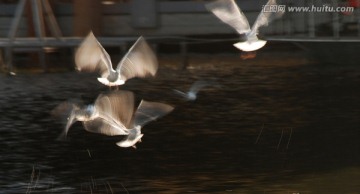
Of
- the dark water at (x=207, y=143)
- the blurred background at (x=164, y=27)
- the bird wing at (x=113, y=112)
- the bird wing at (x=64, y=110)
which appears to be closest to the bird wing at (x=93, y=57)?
the bird wing at (x=113, y=112)

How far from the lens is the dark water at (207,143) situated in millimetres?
7684

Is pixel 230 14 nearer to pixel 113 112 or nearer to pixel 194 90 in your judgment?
pixel 113 112

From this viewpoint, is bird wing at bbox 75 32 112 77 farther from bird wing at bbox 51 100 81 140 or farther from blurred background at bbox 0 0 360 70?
blurred background at bbox 0 0 360 70

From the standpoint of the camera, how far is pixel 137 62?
9.69 meters

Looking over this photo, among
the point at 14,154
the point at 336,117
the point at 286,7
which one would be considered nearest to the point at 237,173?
the point at 14,154

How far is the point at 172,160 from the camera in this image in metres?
8.77

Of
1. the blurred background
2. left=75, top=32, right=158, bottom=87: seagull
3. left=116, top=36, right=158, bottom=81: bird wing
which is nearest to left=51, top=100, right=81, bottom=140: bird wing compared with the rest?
left=75, top=32, right=158, bottom=87: seagull

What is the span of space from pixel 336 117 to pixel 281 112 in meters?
0.82

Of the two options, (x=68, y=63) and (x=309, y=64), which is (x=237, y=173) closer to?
(x=309, y=64)

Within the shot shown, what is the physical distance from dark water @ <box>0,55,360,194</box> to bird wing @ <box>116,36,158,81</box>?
0.79 m

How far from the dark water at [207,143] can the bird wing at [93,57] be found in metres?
0.81

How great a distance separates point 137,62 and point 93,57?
2.16ft

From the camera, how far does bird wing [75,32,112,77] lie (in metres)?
9.80

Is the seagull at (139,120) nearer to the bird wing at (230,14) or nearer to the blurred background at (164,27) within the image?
the bird wing at (230,14)
